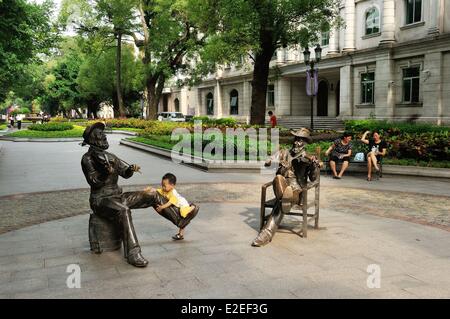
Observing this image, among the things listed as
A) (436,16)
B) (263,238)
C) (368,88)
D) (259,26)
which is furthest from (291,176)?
(368,88)

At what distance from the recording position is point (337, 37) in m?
32.0

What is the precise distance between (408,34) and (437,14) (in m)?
2.31

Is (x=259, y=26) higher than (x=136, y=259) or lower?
higher

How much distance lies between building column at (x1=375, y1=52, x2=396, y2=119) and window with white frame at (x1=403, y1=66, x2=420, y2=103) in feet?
2.43

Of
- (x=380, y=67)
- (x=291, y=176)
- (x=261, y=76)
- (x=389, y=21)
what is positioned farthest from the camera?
(x=380, y=67)

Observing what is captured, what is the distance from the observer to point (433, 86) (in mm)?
24844

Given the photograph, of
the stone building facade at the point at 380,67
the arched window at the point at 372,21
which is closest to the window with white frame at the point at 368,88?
the stone building facade at the point at 380,67

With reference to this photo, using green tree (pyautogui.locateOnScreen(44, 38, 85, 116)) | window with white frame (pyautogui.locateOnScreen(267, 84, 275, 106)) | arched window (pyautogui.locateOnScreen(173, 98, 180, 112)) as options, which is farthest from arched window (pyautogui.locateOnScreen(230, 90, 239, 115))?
green tree (pyautogui.locateOnScreen(44, 38, 85, 116))

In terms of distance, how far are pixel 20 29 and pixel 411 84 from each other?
2154cm

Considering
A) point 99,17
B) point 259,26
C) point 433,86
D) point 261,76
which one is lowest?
point 433,86

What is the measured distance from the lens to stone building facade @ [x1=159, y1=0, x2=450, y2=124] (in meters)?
24.7

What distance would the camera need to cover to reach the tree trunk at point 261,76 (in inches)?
810

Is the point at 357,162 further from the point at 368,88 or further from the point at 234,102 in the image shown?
the point at 234,102

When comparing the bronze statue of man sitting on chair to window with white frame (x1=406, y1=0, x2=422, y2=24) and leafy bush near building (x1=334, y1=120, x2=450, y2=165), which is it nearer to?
leafy bush near building (x1=334, y1=120, x2=450, y2=165)
